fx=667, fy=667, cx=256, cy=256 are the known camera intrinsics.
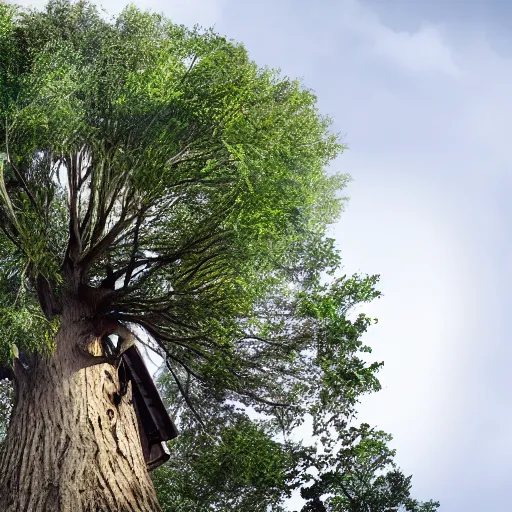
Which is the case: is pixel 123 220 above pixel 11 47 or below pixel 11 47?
below

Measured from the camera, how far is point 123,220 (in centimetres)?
923

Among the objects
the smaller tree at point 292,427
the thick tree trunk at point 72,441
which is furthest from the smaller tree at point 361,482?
the thick tree trunk at point 72,441

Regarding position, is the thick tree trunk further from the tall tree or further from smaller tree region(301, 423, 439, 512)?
smaller tree region(301, 423, 439, 512)

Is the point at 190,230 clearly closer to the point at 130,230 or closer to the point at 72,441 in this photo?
the point at 130,230

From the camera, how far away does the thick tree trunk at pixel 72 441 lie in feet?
23.2

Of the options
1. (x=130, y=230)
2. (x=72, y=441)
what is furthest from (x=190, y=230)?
(x=72, y=441)

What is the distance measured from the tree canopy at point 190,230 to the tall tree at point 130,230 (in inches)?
1.3

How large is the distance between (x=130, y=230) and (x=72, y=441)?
143 inches

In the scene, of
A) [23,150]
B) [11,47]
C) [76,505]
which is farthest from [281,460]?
[11,47]

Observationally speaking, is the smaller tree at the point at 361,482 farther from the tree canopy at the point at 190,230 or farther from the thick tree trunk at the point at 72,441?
the thick tree trunk at the point at 72,441

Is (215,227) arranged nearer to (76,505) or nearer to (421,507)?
(76,505)

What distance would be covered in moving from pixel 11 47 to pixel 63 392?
5113mm

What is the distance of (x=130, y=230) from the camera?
33.4 feet

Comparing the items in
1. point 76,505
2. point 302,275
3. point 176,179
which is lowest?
point 76,505
